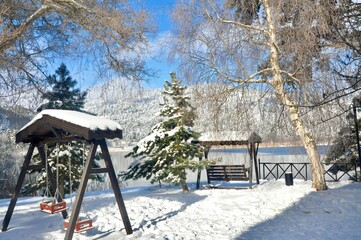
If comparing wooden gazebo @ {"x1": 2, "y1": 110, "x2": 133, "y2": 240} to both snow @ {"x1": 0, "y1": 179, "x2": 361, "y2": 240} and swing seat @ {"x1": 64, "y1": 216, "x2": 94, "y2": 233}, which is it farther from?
snow @ {"x1": 0, "y1": 179, "x2": 361, "y2": 240}

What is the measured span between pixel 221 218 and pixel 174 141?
5.13m

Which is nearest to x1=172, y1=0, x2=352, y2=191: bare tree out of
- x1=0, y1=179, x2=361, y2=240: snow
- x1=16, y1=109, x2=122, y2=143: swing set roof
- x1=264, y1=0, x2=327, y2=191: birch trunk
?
x1=264, y1=0, x2=327, y2=191: birch trunk

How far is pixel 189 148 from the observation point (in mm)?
11352

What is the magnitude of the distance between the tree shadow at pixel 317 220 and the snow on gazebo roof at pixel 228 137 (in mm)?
2899

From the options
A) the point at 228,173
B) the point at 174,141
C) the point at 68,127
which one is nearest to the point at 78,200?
the point at 68,127

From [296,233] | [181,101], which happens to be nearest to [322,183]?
[296,233]

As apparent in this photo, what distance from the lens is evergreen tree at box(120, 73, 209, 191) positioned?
11062 mm

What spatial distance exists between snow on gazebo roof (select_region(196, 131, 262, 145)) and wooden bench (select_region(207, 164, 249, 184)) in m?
1.11

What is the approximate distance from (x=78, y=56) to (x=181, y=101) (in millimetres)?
5786

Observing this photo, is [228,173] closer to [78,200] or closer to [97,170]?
[97,170]

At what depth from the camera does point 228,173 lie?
13.6m

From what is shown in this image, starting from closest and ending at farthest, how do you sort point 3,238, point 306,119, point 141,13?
point 3,238, point 141,13, point 306,119

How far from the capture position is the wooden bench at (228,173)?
1333 centimetres

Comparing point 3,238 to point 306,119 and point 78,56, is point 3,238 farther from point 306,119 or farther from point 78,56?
point 306,119
